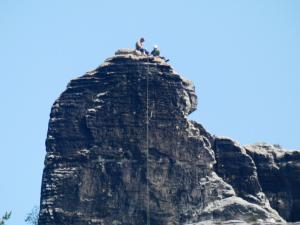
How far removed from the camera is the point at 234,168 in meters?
114

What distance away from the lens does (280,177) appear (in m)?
116

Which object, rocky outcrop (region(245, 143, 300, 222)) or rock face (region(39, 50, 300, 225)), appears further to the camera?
rocky outcrop (region(245, 143, 300, 222))

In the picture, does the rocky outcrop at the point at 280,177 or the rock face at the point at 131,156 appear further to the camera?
the rocky outcrop at the point at 280,177

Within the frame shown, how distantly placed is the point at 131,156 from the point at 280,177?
1020 centimetres

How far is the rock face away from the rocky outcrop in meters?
2.71

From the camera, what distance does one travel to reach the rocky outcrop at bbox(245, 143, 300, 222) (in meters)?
115

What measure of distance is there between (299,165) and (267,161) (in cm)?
198

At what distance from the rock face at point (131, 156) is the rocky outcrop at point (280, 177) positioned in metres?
2.71

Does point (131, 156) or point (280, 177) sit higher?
point (280, 177)

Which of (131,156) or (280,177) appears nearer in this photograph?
(131,156)

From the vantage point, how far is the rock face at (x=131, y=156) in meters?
110

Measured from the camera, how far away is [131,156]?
11106 centimetres

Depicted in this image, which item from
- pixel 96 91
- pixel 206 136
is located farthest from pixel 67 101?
pixel 206 136

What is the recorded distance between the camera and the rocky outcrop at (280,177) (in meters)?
115
